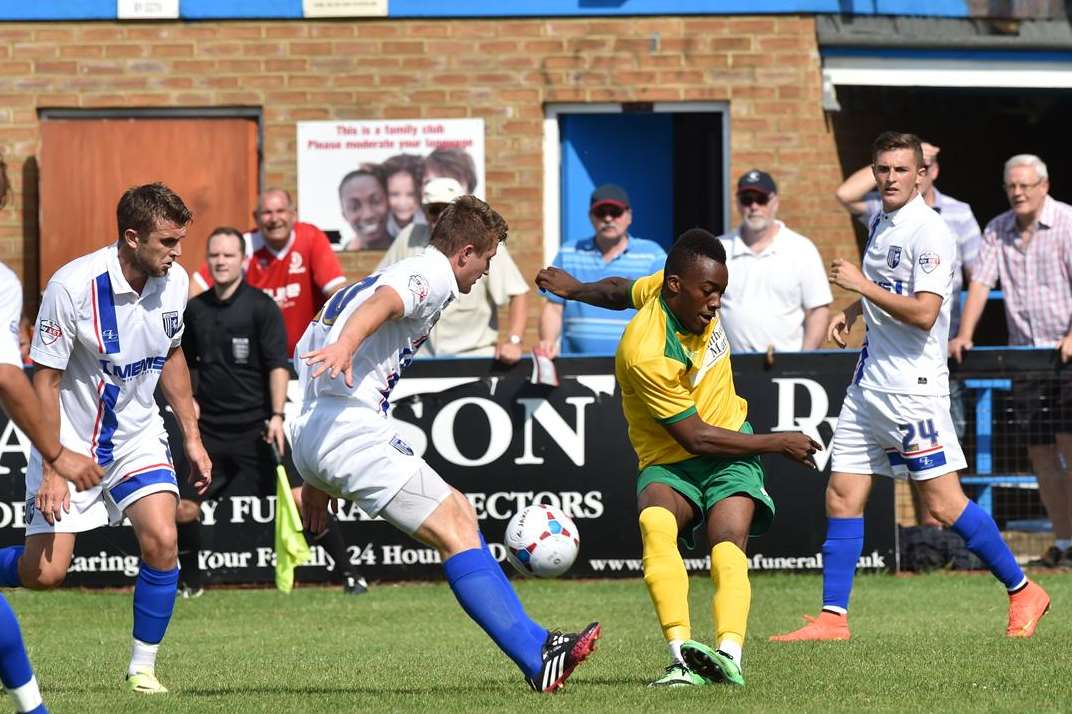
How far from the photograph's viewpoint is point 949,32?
14.3 meters

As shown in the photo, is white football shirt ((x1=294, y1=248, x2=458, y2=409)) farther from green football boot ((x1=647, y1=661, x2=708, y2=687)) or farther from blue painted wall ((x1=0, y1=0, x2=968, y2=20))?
blue painted wall ((x1=0, y1=0, x2=968, y2=20))

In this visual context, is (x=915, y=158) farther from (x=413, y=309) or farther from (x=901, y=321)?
(x=413, y=309)

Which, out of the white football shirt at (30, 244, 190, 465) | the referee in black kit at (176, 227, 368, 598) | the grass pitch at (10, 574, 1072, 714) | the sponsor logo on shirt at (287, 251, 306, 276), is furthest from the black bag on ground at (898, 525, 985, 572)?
the white football shirt at (30, 244, 190, 465)

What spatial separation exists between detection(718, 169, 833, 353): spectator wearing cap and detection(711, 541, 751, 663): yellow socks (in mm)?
4805

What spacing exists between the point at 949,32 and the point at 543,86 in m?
3.21

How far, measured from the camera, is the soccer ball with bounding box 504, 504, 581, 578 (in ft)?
25.3

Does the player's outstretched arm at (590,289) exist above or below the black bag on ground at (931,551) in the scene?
above

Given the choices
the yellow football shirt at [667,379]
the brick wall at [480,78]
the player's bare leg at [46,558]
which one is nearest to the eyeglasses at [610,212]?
the brick wall at [480,78]

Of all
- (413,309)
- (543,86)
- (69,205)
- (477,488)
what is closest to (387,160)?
(543,86)

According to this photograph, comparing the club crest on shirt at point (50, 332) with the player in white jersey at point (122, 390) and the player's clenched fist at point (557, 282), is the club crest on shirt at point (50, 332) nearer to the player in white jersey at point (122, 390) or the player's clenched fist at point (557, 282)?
the player in white jersey at point (122, 390)

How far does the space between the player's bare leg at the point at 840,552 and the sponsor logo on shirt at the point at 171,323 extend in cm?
322

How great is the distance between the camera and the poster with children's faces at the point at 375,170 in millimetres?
14234

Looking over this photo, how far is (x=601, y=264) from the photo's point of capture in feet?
39.0

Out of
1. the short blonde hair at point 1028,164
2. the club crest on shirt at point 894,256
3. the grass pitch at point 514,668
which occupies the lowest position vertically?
the grass pitch at point 514,668
